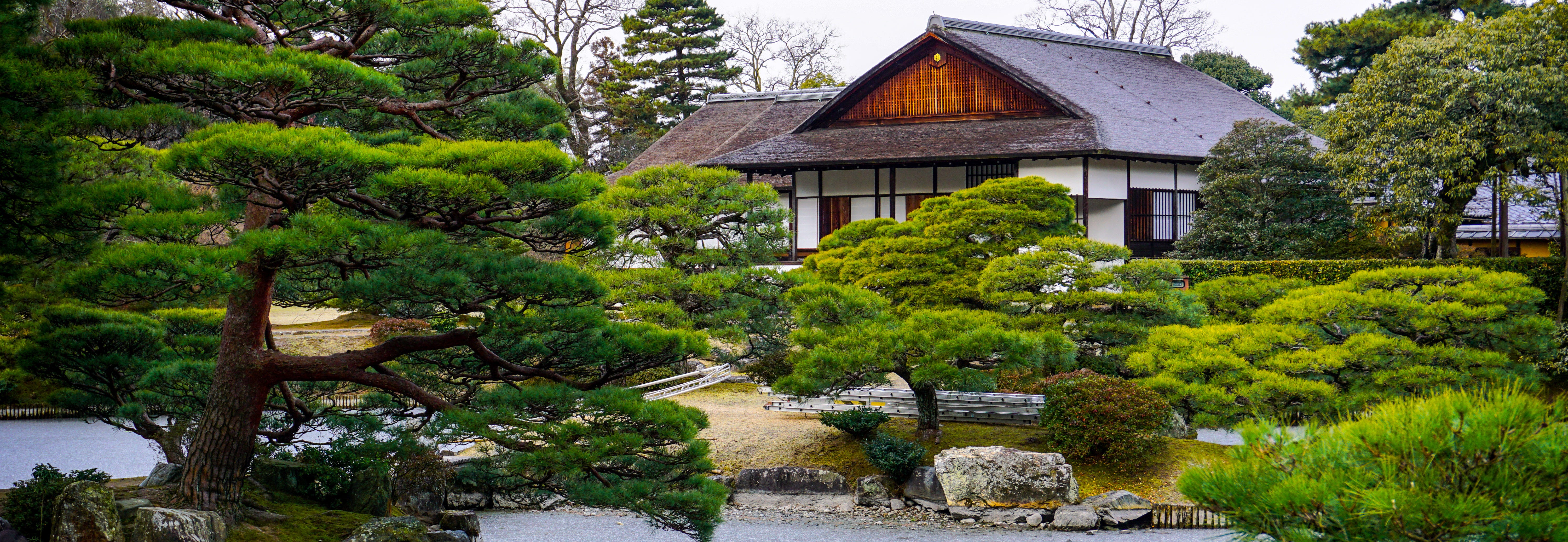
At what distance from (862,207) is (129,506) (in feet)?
51.0

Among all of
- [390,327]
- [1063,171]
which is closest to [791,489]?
[390,327]

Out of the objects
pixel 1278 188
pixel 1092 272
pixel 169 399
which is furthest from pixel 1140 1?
pixel 169 399

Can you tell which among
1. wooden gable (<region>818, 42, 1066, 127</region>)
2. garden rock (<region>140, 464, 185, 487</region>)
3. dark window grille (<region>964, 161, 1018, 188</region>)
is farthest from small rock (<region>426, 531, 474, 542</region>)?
wooden gable (<region>818, 42, 1066, 127</region>)

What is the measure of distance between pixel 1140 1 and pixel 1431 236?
17.9 metres

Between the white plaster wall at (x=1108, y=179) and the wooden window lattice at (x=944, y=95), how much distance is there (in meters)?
1.89

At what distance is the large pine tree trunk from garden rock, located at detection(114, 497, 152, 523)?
12.9 inches

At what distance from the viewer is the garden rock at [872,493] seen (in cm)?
980

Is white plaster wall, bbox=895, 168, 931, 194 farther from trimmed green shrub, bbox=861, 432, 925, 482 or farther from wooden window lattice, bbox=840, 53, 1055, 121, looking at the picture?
trimmed green shrub, bbox=861, 432, 925, 482

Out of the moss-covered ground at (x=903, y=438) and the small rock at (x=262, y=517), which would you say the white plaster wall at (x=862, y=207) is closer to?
the moss-covered ground at (x=903, y=438)

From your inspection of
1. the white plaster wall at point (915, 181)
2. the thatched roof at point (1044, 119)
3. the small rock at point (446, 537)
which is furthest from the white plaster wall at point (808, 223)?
the small rock at point (446, 537)

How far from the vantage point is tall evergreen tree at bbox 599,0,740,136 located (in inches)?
1251

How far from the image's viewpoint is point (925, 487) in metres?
9.77

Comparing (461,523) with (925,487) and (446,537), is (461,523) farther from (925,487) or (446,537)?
(925,487)

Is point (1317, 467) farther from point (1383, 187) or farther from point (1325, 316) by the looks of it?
point (1383, 187)
